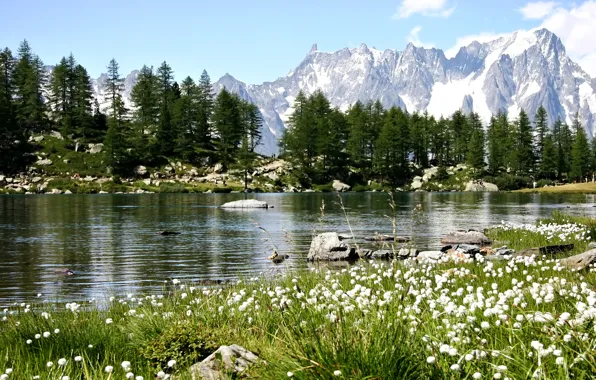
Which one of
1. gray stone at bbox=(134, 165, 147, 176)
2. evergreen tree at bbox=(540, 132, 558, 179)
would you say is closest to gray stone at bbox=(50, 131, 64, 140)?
gray stone at bbox=(134, 165, 147, 176)

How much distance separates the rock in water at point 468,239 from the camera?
1131 inches

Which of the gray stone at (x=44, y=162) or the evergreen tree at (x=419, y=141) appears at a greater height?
the evergreen tree at (x=419, y=141)

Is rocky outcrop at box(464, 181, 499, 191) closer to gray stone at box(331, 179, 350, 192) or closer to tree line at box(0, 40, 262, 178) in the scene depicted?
gray stone at box(331, 179, 350, 192)

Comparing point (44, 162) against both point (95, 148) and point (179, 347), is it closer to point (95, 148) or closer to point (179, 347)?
point (95, 148)

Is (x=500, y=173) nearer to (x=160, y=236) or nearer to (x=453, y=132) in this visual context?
(x=453, y=132)

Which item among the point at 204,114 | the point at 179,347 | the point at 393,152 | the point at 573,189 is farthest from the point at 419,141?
the point at 179,347

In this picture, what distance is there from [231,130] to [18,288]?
357ft

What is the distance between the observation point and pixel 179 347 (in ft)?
23.8

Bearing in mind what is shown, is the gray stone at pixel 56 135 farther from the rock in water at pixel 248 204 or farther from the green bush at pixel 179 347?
the green bush at pixel 179 347

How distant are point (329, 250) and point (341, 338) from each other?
64.5 ft

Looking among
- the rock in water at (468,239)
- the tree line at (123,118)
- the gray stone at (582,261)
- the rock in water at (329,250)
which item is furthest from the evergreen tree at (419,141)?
the gray stone at (582,261)

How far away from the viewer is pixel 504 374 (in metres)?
4.78

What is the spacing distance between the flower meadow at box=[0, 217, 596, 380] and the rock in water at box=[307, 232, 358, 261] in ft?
41.6

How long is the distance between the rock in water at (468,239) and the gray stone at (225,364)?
2465cm
